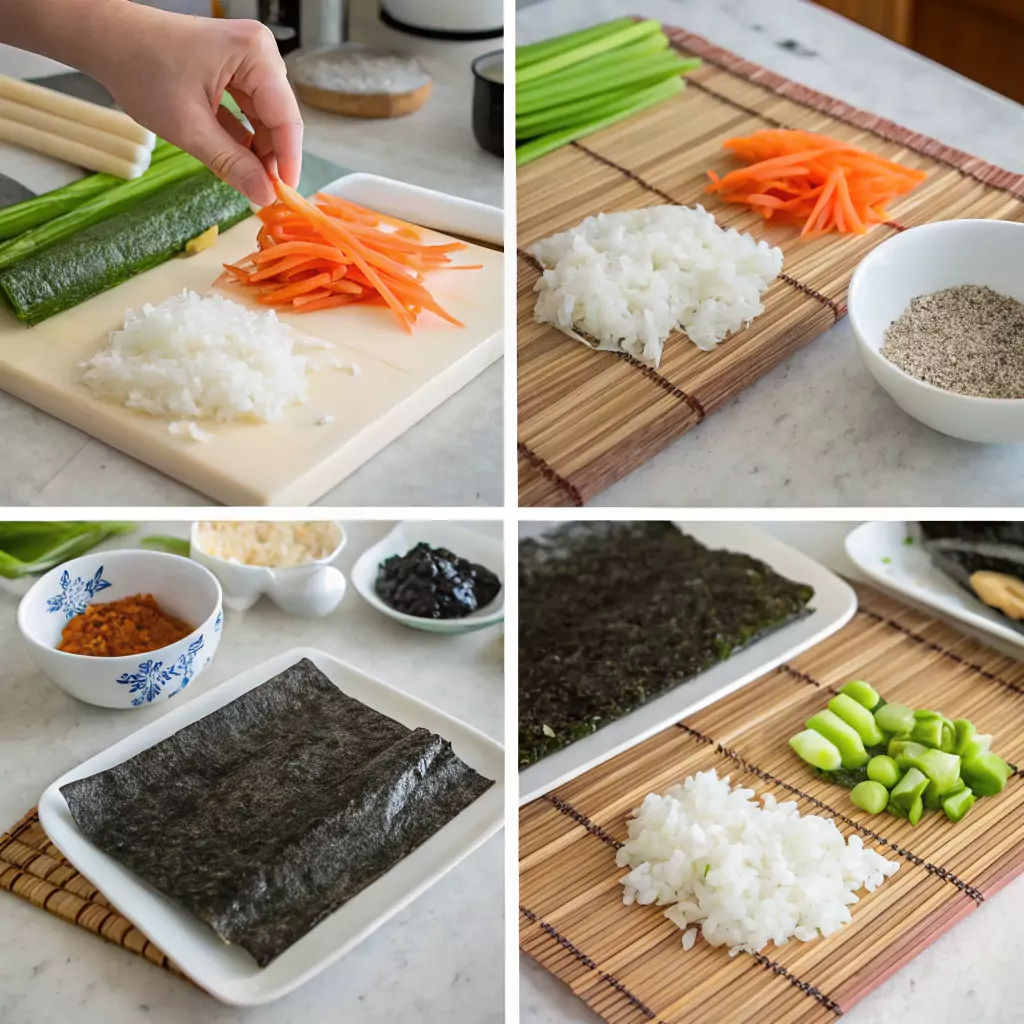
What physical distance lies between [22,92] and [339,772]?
928 millimetres

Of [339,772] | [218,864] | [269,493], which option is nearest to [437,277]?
[269,493]

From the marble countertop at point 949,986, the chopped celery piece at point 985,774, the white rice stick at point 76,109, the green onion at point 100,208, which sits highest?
the white rice stick at point 76,109

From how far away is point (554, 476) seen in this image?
1057mm

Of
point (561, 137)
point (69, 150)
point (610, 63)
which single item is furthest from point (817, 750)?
point (69, 150)

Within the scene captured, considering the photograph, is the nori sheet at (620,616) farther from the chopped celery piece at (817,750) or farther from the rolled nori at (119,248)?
the rolled nori at (119,248)

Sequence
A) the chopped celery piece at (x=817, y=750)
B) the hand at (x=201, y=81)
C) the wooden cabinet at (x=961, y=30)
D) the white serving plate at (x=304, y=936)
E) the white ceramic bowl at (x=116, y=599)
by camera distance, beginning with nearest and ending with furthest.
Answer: the white serving plate at (x=304, y=936) → the hand at (x=201, y=81) → the white ceramic bowl at (x=116, y=599) → the chopped celery piece at (x=817, y=750) → the wooden cabinet at (x=961, y=30)

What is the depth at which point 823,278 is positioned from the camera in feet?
3.95

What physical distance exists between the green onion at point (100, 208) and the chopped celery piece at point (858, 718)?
3.14 feet

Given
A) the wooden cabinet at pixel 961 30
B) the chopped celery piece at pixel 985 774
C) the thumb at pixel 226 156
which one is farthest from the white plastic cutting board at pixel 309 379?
the wooden cabinet at pixel 961 30

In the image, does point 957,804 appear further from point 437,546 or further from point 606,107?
point 606,107

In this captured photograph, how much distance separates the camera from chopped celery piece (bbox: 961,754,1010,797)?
4.12ft

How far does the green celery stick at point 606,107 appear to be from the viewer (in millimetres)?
1380

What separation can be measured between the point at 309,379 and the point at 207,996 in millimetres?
551

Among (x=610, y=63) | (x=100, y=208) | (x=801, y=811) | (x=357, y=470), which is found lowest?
(x=801, y=811)
